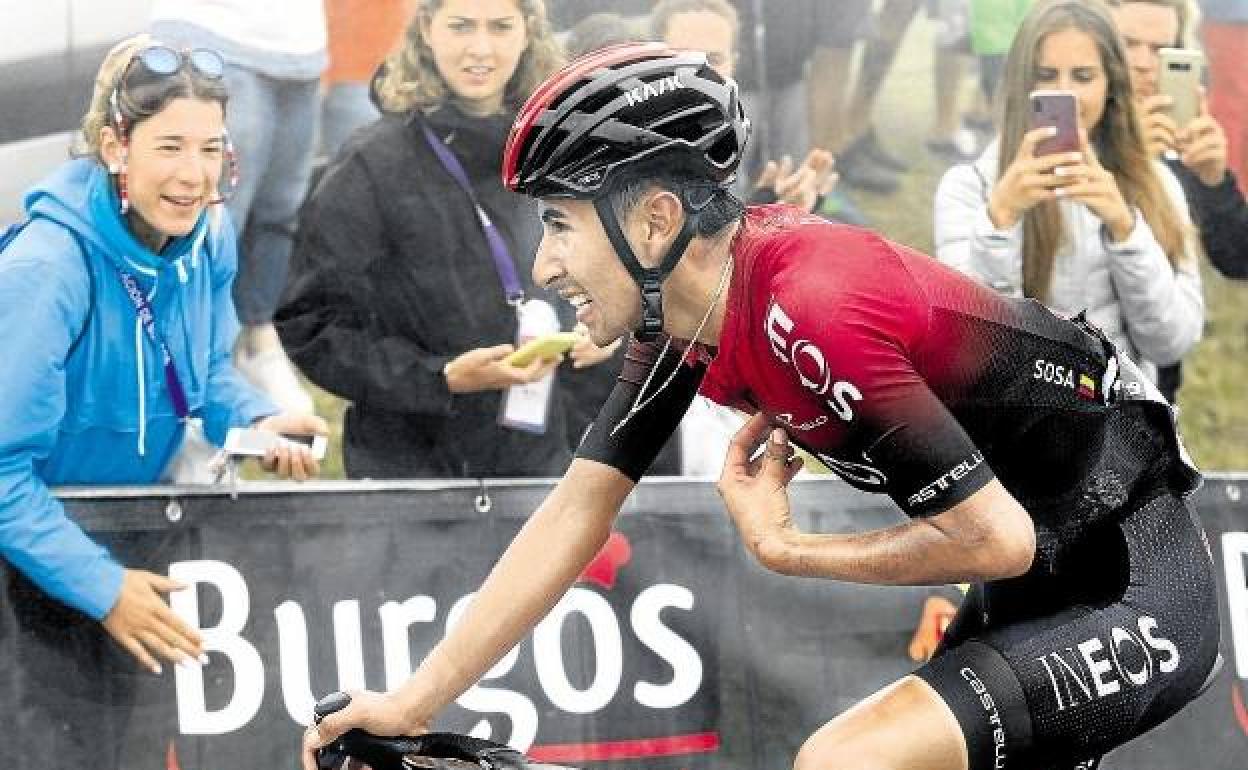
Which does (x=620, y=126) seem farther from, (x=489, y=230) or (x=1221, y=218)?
(x=1221, y=218)

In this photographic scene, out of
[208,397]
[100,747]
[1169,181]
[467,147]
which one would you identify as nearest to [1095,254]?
[1169,181]

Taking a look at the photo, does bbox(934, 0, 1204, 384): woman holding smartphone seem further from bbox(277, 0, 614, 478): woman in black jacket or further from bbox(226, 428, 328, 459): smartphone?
bbox(226, 428, 328, 459): smartphone

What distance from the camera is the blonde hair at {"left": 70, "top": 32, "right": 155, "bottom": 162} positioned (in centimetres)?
672

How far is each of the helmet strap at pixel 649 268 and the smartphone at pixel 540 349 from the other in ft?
9.49

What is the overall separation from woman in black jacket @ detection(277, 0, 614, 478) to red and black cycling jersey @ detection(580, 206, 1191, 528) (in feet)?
8.61

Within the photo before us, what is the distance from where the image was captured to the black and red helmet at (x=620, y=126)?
4371 millimetres

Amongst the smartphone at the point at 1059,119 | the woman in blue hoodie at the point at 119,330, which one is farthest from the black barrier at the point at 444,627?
the smartphone at the point at 1059,119

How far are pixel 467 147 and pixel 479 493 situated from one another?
3.80 feet

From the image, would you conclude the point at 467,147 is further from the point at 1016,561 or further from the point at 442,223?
the point at 1016,561

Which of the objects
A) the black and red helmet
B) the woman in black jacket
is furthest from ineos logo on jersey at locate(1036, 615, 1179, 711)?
the woman in black jacket

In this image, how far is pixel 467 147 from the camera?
7.44 metres

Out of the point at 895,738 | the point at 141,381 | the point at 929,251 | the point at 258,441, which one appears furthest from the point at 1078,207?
the point at 895,738

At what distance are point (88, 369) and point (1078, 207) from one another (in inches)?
144

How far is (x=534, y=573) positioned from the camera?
4.76m
